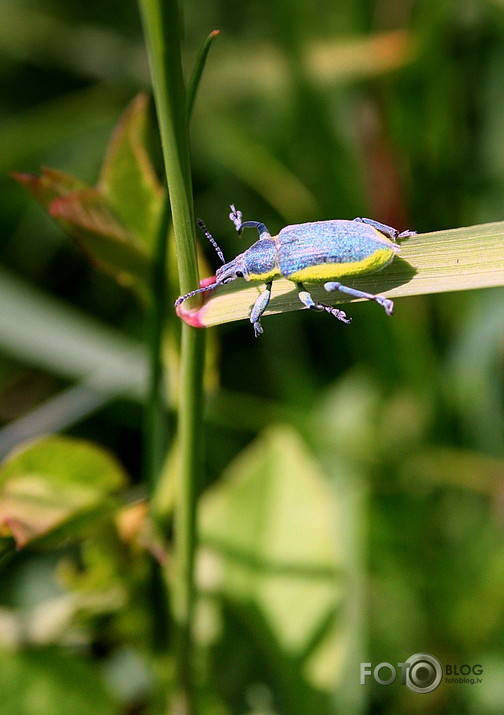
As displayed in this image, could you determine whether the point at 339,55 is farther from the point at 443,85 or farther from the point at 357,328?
the point at 357,328

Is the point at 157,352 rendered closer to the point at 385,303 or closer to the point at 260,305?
the point at 260,305

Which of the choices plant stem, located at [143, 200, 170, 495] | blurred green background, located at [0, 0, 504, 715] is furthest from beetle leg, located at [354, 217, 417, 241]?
blurred green background, located at [0, 0, 504, 715]

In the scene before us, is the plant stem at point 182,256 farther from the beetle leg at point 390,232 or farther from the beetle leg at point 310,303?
the beetle leg at point 390,232

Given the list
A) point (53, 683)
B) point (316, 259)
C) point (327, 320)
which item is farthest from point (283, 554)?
point (327, 320)

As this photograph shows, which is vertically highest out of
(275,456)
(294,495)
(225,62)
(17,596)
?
(225,62)

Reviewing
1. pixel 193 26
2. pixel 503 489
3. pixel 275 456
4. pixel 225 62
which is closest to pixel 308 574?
pixel 275 456
